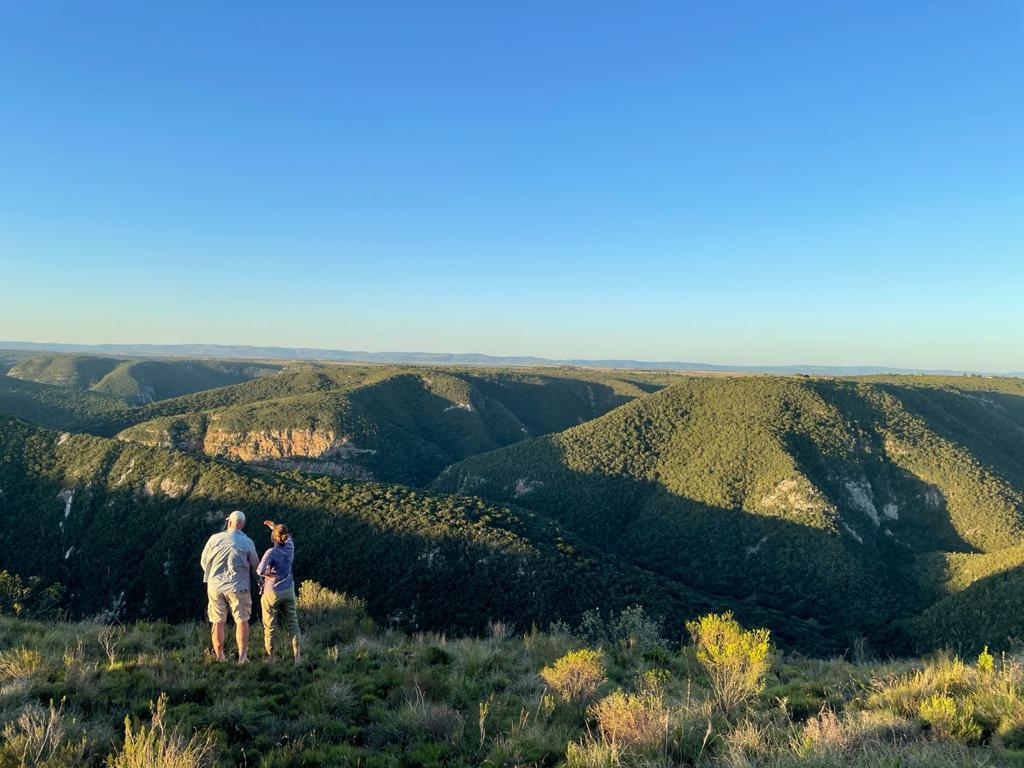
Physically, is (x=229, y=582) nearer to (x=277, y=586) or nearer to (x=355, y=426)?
(x=277, y=586)

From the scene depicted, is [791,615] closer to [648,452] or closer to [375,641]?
[648,452]

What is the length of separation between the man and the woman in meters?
0.34

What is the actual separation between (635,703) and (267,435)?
14096 cm

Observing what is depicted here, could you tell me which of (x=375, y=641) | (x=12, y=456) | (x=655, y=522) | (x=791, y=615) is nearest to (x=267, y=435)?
(x=12, y=456)

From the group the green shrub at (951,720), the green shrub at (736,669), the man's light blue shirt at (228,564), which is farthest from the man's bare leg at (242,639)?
the green shrub at (951,720)

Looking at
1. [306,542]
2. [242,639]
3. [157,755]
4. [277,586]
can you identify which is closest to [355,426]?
[306,542]

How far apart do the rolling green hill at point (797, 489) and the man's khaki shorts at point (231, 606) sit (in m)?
70.6

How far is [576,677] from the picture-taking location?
10.2 metres

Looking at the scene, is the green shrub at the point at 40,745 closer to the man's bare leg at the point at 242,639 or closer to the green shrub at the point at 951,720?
the man's bare leg at the point at 242,639

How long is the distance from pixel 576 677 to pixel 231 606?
7205 mm

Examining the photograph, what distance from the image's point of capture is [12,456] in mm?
78438

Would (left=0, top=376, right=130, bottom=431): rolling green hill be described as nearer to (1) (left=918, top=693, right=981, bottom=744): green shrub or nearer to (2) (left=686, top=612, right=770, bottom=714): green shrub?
(2) (left=686, top=612, right=770, bottom=714): green shrub

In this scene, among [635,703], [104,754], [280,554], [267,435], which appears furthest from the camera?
[267,435]

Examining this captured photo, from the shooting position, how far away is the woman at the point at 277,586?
1025cm
